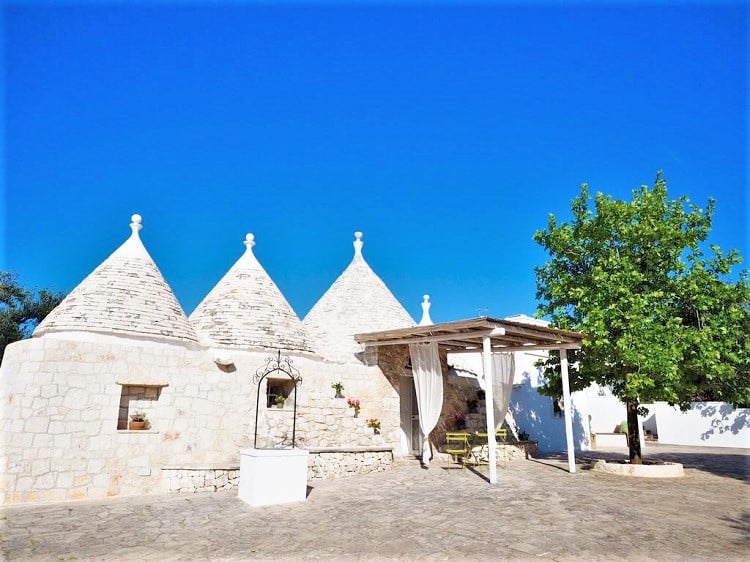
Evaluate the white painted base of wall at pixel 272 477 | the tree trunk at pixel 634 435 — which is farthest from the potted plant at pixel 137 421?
the tree trunk at pixel 634 435

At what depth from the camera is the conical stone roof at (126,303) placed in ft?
33.2

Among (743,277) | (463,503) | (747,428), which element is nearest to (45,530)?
(463,503)

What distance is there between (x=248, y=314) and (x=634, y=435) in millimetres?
10044

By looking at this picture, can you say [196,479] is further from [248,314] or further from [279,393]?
[248,314]

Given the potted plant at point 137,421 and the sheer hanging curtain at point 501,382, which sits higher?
the sheer hanging curtain at point 501,382

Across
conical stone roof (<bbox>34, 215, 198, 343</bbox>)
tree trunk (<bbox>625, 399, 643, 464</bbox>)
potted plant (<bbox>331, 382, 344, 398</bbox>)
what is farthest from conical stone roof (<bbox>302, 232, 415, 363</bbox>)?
tree trunk (<bbox>625, 399, 643, 464</bbox>)

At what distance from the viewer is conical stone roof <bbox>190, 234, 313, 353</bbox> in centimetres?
1214

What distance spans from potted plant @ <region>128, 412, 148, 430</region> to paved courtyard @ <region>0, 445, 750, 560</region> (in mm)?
1508

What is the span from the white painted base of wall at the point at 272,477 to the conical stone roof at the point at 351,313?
5647mm

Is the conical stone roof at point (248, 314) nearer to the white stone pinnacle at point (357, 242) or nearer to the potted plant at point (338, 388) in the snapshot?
the potted plant at point (338, 388)

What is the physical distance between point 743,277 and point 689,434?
41.4 feet

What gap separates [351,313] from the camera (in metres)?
15.7

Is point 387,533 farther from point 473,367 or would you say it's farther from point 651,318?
point 473,367

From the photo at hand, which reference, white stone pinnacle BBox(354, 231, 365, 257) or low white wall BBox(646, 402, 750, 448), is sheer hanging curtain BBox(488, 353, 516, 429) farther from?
low white wall BBox(646, 402, 750, 448)
